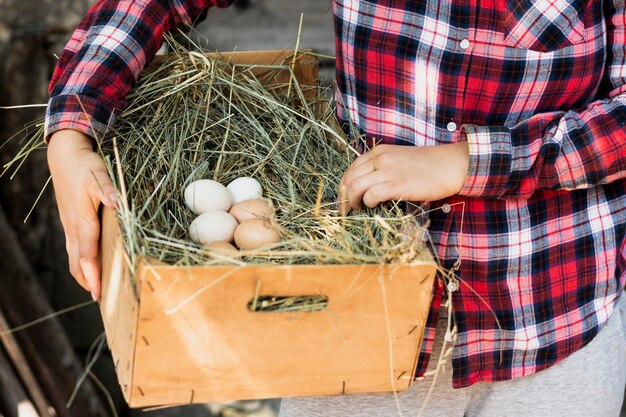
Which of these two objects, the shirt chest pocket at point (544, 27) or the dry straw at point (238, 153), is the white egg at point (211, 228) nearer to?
the dry straw at point (238, 153)

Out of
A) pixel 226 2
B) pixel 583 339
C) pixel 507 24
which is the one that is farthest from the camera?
pixel 226 2

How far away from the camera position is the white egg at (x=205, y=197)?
133cm

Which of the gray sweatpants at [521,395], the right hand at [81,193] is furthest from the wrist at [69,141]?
the gray sweatpants at [521,395]

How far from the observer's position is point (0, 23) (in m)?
2.33

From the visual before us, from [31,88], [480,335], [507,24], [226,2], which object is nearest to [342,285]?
[480,335]

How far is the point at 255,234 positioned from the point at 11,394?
4.01ft

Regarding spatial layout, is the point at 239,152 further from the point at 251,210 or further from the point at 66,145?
the point at 66,145

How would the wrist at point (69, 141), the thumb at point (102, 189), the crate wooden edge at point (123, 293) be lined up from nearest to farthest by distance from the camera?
1. the crate wooden edge at point (123, 293)
2. the thumb at point (102, 189)
3. the wrist at point (69, 141)

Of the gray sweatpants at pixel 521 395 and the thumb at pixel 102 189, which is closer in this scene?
the thumb at pixel 102 189

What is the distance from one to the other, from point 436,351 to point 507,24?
1.63 feet

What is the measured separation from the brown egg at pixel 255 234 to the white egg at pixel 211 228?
0.02m

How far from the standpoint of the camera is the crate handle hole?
1045 millimetres

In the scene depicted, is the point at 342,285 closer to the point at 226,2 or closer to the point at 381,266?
the point at 381,266

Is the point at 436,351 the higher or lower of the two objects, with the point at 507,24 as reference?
lower
